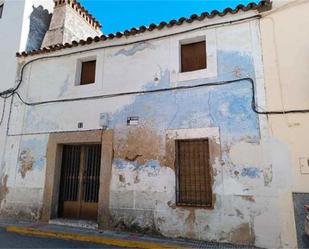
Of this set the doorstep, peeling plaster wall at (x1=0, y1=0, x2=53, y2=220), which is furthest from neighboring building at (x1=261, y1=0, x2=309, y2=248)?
peeling plaster wall at (x1=0, y1=0, x2=53, y2=220)

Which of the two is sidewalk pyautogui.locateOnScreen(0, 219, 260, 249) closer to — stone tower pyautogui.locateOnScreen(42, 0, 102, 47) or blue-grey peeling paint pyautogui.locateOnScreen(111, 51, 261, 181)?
blue-grey peeling paint pyautogui.locateOnScreen(111, 51, 261, 181)

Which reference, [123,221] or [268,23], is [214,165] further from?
[268,23]

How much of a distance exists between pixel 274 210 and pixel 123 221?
3.11 m

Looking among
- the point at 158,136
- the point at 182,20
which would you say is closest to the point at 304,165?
the point at 158,136

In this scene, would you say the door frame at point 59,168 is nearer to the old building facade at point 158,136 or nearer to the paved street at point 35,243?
the old building facade at point 158,136

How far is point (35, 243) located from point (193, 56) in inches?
203

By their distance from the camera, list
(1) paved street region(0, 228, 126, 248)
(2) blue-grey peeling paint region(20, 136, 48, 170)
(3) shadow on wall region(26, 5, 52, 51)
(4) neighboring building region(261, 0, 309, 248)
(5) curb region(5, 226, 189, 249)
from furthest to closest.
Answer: (3) shadow on wall region(26, 5, 52, 51) → (2) blue-grey peeling paint region(20, 136, 48, 170) → (1) paved street region(0, 228, 126, 248) → (5) curb region(5, 226, 189, 249) → (4) neighboring building region(261, 0, 309, 248)

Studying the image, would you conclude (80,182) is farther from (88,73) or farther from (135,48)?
(135,48)

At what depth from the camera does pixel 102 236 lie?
5.52 meters

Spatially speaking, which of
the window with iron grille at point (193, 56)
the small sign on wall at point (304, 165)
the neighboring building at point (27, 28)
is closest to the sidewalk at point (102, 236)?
the small sign on wall at point (304, 165)

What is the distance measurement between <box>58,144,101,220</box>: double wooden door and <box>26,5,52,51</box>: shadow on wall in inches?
153

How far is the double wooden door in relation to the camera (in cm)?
673

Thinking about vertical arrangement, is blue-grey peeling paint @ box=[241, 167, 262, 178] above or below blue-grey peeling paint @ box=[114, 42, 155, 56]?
below

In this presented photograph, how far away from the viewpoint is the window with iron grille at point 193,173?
557 centimetres
